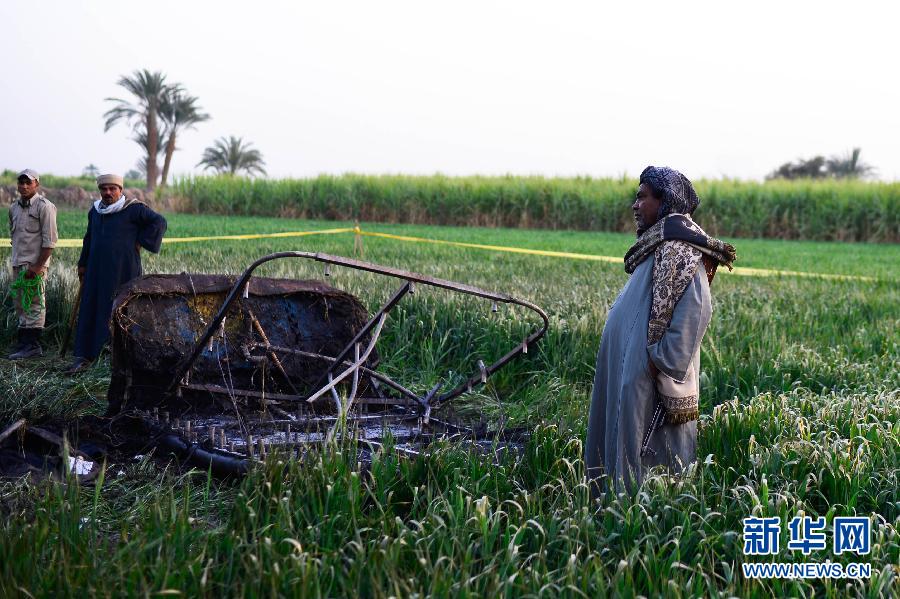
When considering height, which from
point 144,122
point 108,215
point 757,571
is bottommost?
point 757,571

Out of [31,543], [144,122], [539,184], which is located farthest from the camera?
[144,122]

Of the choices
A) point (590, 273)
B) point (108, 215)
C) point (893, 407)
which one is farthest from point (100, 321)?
point (590, 273)

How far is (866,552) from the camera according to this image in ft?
11.3

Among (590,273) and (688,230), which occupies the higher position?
(688,230)

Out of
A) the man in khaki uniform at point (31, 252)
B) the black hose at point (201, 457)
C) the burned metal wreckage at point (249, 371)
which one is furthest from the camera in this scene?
the man in khaki uniform at point (31, 252)

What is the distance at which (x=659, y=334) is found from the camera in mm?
4016

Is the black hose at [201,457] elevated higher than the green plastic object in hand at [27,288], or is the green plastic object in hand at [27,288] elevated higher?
the green plastic object in hand at [27,288]

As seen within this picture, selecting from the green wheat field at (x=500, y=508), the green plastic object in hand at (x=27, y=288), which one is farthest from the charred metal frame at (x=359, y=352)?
the green plastic object in hand at (x=27, y=288)

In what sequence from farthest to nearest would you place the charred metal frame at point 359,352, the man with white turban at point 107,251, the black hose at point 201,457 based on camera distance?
the man with white turban at point 107,251 < the black hose at point 201,457 < the charred metal frame at point 359,352

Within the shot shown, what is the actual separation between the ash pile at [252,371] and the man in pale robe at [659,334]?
3.18 feet

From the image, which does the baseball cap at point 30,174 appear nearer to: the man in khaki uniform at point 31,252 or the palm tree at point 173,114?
the man in khaki uniform at point 31,252

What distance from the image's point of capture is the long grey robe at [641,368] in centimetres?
398

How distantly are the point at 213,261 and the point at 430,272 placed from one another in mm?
3304

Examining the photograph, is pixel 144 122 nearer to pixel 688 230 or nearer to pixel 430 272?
pixel 430 272
